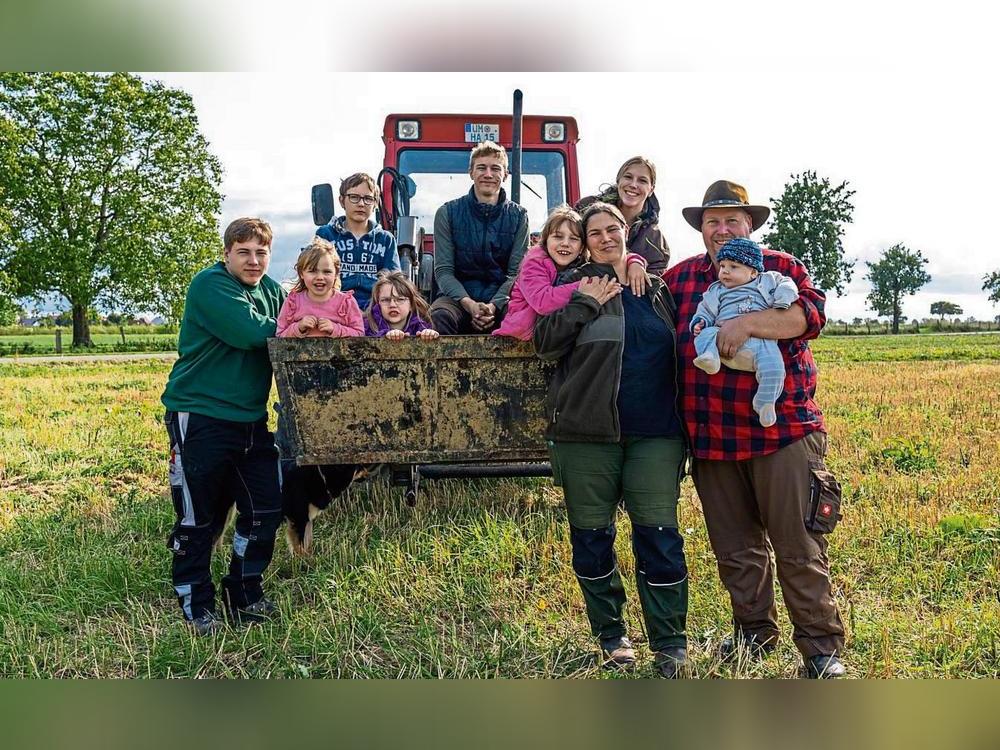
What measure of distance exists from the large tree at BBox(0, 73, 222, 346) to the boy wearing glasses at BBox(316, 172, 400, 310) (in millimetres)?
20478

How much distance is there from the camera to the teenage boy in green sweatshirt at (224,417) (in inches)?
144

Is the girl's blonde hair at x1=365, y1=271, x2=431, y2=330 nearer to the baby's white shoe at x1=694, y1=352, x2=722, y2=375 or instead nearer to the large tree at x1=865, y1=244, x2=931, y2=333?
the baby's white shoe at x1=694, y1=352, x2=722, y2=375

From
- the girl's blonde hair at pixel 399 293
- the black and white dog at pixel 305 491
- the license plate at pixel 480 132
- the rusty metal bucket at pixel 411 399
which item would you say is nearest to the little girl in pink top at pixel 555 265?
the rusty metal bucket at pixel 411 399

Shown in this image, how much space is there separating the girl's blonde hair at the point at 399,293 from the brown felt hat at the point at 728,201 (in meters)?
1.29

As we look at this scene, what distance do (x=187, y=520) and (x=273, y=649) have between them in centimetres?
68

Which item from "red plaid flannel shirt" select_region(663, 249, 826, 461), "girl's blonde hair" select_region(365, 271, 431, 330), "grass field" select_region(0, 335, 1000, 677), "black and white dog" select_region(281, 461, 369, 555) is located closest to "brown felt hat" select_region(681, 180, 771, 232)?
"red plaid flannel shirt" select_region(663, 249, 826, 461)

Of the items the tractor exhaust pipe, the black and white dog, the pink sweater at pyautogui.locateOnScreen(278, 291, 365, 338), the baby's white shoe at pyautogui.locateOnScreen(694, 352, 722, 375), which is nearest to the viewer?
the baby's white shoe at pyautogui.locateOnScreen(694, 352, 722, 375)

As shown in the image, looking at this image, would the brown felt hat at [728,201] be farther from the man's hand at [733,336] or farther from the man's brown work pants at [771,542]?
the man's brown work pants at [771,542]

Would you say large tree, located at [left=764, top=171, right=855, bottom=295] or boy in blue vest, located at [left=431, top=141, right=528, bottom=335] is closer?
boy in blue vest, located at [left=431, top=141, right=528, bottom=335]

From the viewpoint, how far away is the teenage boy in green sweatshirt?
365cm

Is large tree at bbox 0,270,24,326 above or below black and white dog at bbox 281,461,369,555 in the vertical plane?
above

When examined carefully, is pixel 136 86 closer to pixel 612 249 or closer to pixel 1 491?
pixel 1 491

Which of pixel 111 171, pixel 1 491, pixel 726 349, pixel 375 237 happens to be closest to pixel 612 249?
pixel 726 349

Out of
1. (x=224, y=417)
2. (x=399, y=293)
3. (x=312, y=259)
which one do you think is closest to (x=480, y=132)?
(x=399, y=293)
